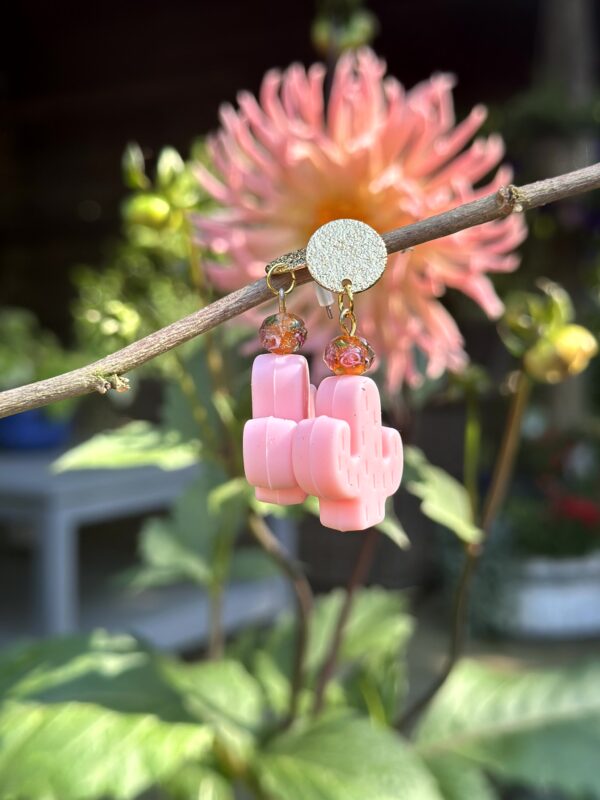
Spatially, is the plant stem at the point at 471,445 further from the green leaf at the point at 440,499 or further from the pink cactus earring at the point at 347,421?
the pink cactus earring at the point at 347,421

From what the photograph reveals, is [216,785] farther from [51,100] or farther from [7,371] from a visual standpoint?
[51,100]

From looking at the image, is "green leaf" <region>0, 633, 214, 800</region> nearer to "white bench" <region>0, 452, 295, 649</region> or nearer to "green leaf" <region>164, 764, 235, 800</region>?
"green leaf" <region>164, 764, 235, 800</region>

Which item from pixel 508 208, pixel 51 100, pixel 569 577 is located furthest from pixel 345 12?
pixel 51 100

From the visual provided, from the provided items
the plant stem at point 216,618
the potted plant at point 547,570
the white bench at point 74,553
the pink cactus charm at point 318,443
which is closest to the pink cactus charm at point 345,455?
the pink cactus charm at point 318,443

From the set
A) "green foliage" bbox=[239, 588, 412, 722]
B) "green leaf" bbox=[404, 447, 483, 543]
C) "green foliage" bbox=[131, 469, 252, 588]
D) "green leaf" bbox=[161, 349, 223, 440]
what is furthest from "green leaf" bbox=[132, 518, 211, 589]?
"green leaf" bbox=[404, 447, 483, 543]

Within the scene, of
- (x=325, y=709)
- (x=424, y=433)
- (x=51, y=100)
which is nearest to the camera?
(x=325, y=709)

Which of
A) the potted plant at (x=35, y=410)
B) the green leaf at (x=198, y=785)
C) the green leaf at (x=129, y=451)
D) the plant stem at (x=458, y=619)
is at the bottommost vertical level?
the green leaf at (x=198, y=785)

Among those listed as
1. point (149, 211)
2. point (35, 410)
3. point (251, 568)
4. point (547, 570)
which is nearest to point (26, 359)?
point (35, 410)
